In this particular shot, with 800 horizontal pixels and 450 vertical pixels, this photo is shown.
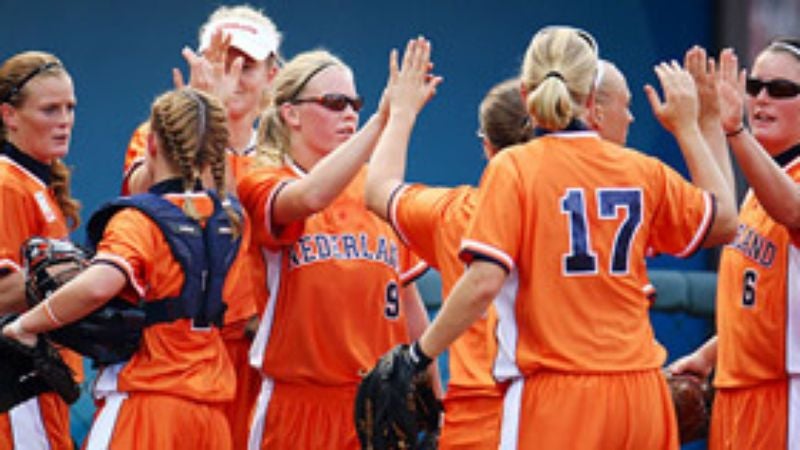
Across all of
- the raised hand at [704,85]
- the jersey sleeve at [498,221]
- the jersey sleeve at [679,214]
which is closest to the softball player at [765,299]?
the raised hand at [704,85]

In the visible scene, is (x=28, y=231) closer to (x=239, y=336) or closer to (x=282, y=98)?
(x=239, y=336)

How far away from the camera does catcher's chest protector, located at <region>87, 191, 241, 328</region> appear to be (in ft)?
16.8

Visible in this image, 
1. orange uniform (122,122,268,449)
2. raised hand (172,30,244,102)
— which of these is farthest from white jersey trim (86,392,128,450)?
raised hand (172,30,244,102)

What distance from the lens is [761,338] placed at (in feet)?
18.7

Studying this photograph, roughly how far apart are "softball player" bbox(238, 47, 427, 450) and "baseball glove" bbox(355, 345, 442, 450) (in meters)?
0.91

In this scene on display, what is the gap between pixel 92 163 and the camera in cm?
881

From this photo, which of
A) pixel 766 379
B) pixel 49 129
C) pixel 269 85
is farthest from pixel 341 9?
pixel 766 379

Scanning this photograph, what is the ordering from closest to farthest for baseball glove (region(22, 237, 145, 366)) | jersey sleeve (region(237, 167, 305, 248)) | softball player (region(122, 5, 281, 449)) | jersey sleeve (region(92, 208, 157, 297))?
jersey sleeve (region(92, 208, 157, 297))
baseball glove (region(22, 237, 145, 366))
jersey sleeve (region(237, 167, 305, 248))
softball player (region(122, 5, 281, 449))

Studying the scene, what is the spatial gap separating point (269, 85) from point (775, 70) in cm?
197

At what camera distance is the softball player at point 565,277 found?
446cm

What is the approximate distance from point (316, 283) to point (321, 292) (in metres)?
0.04

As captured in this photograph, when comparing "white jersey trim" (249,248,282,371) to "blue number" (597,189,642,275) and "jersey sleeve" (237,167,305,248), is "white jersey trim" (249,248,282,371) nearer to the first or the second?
"jersey sleeve" (237,167,305,248)

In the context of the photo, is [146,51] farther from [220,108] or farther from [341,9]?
[220,108]

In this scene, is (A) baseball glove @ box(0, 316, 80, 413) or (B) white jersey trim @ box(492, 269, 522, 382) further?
(A) baseball glove @ box(0, 316, 80, 413)
